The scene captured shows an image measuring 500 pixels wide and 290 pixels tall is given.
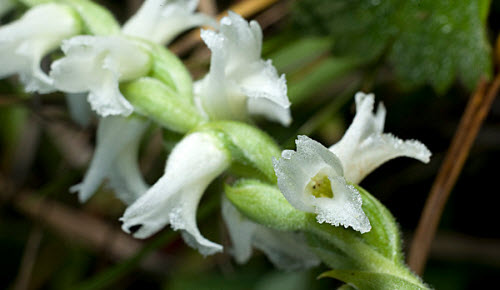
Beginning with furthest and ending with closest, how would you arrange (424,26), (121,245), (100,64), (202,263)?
(121,245) → (202,263) → (424,26) → (100,64)

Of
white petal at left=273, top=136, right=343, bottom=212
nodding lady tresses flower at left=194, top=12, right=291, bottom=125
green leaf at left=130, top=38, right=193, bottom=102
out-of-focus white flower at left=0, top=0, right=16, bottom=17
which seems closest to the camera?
white petal at left=273, top=136, right=343, bottom=212

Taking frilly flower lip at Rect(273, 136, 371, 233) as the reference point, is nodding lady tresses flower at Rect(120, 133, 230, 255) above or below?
below

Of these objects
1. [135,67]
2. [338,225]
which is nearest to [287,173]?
[338,225]

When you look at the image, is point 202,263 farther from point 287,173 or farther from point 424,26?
point 287,173

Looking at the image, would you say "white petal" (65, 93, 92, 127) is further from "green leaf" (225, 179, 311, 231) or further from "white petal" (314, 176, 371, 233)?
"white petal" (314, 176, 371, 233)

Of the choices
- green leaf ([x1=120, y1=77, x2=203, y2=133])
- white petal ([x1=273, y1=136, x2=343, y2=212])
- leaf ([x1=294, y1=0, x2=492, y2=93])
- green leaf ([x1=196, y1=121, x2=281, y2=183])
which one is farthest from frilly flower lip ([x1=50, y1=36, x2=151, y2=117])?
leaf ([x1=294, y1=0, x2=492, y2=93])

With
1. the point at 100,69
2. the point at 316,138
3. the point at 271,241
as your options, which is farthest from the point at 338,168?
the point at 316,138

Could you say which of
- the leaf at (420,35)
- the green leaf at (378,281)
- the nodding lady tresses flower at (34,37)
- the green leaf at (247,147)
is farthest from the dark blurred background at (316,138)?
the green leaf at (378,281)

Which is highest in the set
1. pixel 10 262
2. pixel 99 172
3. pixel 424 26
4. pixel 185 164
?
pixel 424 26
